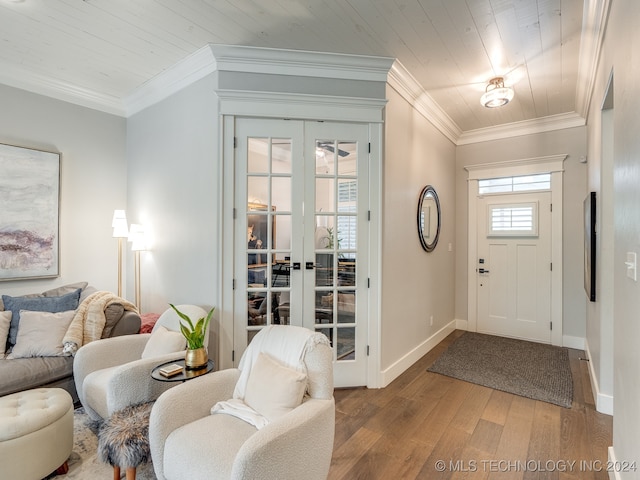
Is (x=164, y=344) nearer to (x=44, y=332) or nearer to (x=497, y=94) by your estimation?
(x=44, y=332)

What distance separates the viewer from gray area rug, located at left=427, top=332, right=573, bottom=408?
9.20 ft

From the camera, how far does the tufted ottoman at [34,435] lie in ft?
5.15

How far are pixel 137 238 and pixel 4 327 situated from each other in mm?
1164

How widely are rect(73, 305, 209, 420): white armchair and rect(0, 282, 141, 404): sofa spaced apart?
0.74 feet

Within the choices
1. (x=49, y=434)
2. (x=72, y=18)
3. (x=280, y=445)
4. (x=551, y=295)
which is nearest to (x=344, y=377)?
(x=280, y=445)

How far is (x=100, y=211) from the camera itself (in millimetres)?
3434

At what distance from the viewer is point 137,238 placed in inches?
124

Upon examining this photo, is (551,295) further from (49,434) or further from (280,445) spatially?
(49,434)

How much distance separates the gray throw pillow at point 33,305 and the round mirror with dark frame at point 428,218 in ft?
11.3

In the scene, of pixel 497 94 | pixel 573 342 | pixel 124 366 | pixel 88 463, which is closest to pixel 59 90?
pixel 124 366

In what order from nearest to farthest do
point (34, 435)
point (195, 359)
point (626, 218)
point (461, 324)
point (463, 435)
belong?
point (626, 218) < point (34, 435) < point (195, 359) < point (463, 435) < point (461, 324)

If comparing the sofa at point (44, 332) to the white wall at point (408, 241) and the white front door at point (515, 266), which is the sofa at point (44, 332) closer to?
the white wall at point (408, 241)

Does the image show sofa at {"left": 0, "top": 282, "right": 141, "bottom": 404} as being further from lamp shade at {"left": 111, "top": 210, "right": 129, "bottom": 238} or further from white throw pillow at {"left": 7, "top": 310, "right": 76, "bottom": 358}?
lamp shade at {"left": 111, "top": 210, "right": 129, "bottom": 238}

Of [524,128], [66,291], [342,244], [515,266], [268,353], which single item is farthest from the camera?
[515,266]
